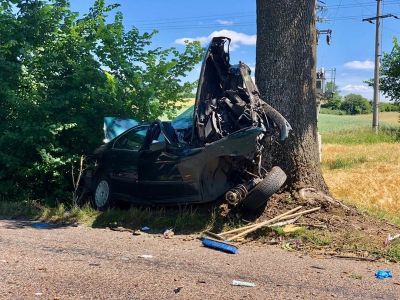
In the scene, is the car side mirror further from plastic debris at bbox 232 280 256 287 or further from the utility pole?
the utility pole

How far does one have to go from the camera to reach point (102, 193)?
982cm

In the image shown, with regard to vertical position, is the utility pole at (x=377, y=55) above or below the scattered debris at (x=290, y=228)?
above

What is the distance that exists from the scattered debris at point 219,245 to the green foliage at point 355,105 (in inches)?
4491

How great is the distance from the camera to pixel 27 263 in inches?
228

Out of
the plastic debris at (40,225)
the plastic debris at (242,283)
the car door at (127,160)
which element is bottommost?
the plastic debris at (40,225)

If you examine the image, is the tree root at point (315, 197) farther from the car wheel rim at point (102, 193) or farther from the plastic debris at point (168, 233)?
the car wheel rim at point (102, 193)

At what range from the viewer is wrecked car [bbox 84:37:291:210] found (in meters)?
7.52

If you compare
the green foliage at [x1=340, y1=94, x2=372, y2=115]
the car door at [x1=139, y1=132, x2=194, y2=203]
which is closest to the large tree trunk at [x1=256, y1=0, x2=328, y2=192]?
the car door at [x1=139, y1=132, x2=194, y2=203]

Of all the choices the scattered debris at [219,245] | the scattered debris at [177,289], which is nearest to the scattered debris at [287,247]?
the scattered debris at [219,245]

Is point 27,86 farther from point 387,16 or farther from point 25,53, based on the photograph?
point 387,16

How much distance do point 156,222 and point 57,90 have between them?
451 cm

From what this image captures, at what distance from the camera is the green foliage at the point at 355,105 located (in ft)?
Answer: 382

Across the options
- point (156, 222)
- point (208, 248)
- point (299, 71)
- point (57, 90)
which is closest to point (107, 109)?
point (57, 90)

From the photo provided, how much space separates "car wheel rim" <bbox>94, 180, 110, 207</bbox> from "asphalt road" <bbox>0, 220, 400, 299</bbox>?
2.31 meters
